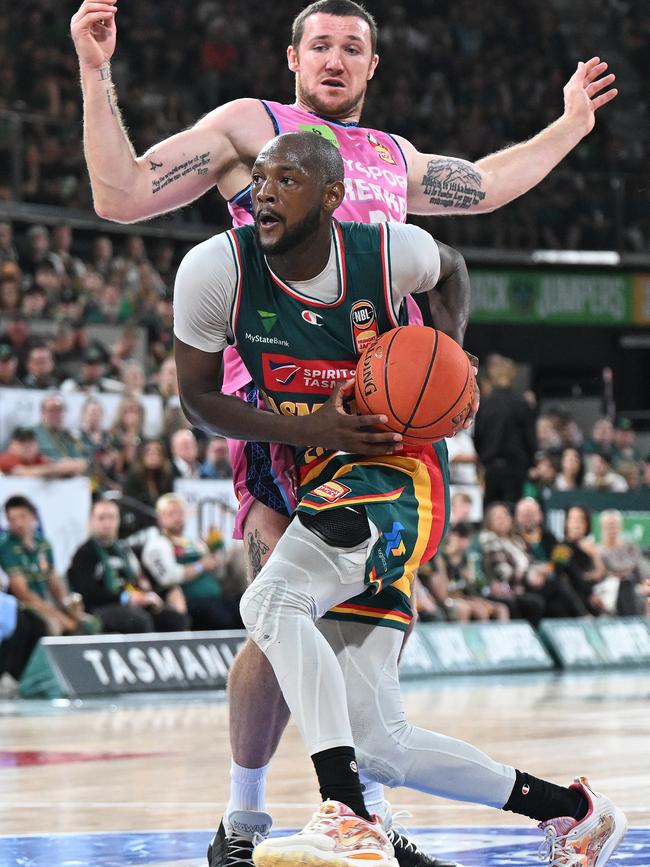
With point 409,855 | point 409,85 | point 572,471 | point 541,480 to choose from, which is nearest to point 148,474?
point 541,480

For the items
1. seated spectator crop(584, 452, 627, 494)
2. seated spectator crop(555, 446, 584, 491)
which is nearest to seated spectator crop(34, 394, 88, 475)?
seated spectator crop(555, 446, 584, 491)

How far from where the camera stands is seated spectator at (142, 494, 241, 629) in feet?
40.2

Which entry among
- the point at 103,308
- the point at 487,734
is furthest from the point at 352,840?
the point at 103,308

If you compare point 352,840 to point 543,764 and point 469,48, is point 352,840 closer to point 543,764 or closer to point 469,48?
point 543,764

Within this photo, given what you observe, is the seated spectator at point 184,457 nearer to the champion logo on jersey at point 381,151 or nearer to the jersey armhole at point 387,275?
the champion logo on jersey at point 381,151

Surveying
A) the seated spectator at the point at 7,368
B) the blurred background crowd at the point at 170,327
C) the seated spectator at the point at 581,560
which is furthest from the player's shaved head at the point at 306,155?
the seated spectator at the point at 581,560

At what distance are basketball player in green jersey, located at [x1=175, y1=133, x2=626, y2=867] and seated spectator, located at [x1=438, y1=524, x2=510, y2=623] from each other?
10379 millimetres

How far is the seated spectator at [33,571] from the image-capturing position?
1134 cm

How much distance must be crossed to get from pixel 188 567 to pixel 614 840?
26.9 feet

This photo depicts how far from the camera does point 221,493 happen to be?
1323cm

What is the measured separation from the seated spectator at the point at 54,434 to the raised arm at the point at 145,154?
7952 millimetres

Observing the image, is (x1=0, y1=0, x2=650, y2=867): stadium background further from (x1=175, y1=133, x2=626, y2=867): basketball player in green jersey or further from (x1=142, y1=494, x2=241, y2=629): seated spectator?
(x1=175, y1=133, x2=626, y2=867): basketball player in green jersey

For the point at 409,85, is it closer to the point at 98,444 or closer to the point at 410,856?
the point at 98,444

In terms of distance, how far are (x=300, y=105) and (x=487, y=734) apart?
468 cm
